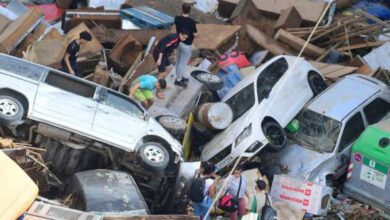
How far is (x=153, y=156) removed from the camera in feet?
40.1

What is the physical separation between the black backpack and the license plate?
11.4ft

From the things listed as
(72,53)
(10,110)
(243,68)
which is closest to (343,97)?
(243,68)

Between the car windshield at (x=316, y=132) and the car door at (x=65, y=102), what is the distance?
4.25 metres

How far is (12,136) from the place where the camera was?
11.9 meters

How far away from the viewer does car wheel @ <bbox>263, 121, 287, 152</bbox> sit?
13.6 m

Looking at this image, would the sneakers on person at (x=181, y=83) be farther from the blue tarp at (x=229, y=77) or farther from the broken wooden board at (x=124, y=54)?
the broken wooden board at (x=124, y=54)

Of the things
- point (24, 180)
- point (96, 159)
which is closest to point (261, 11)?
point (96, 159)

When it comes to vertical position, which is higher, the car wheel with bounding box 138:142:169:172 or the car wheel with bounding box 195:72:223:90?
the car wheel with bounding box 195:72:223:90

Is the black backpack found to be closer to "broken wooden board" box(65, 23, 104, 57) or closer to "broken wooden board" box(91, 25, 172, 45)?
"broken wooden board" box(65, 23, 104, 57)

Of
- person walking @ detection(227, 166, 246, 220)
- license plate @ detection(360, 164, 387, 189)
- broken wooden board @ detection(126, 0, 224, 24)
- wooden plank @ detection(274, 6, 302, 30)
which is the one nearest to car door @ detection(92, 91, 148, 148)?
person walking @ detection(227, 166, 246, 220)

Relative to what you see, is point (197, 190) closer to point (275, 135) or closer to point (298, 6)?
point (275, 135)

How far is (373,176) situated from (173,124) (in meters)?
3.70

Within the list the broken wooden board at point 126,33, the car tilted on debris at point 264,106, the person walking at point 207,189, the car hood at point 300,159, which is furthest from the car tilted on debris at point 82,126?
the broken wooden board at point 126,33

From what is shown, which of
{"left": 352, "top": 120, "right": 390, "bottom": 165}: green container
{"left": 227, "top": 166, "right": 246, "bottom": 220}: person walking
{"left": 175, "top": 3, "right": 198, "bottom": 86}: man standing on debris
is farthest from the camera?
{"left": 175, "top": 3, "right": 198, "bottom": 86}: man standing on debris
